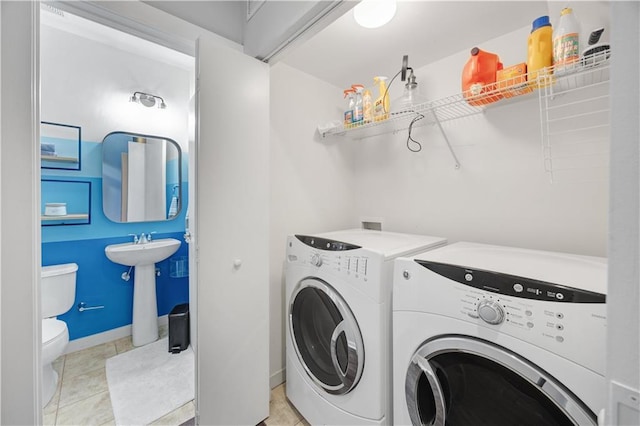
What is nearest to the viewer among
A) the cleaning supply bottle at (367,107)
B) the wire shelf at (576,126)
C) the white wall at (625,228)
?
the white wall at (625,228)

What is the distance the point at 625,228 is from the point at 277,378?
193 cm

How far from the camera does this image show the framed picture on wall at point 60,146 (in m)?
1.88

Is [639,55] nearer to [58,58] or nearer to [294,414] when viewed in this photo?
[294,414]

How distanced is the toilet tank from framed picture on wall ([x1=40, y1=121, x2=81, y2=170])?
2.55 ft

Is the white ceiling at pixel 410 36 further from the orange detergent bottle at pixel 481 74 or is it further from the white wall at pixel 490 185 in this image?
the orange detergent bottle at pixel 481 74

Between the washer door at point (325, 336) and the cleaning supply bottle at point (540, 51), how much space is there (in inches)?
49.1

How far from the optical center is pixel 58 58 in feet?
6.29

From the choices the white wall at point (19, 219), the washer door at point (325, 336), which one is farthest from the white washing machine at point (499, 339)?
the white wall at point (19, 219)

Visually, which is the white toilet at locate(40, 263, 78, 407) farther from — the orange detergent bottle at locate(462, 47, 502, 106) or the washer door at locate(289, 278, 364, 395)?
the orange detergent bottle at locate(462, 47, 502, 106)

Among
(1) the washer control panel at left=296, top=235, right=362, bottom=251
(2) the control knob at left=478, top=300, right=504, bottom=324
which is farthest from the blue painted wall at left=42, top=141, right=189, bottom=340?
(2) the control knob at left=478, top=300, right=504, bottom=324

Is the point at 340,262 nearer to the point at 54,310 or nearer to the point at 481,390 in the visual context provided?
the point at 481,390

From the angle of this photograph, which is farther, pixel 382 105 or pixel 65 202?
pixel 65 202

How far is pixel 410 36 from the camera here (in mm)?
1442

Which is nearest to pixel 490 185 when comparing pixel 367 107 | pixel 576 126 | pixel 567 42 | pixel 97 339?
pixel 576 126
